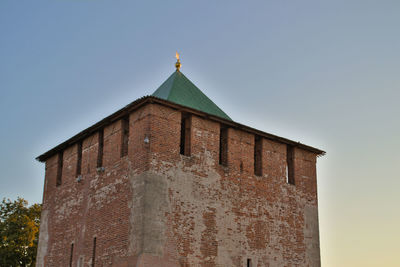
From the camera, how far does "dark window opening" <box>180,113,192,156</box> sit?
16.5 metres

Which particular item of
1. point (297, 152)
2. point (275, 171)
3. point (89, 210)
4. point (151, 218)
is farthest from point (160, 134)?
point (297, 152)

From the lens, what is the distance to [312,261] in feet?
60.6

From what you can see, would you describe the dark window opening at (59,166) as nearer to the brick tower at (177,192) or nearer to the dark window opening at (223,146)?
the brick tower at (177,192)

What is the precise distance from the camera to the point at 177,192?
51.3 feet

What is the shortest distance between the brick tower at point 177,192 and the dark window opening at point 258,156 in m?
0.03

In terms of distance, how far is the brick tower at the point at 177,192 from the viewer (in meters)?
15.2

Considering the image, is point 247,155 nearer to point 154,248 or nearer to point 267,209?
point 267,209

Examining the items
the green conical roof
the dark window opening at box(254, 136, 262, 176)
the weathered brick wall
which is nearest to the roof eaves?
the weathered brick wall

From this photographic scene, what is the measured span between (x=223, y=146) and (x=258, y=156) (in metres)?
1.54

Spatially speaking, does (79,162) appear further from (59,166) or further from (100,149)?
(59,166)

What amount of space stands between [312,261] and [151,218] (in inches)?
260

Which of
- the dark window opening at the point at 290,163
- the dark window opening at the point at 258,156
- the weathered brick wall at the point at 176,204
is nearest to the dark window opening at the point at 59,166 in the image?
the weathered brick wall at the point at 176,204

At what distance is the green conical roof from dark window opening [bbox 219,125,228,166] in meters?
1.18

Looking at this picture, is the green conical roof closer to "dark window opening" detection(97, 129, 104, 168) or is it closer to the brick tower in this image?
the brick tower
